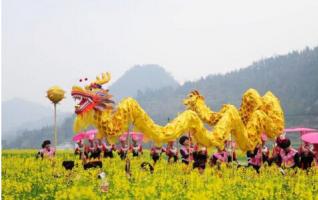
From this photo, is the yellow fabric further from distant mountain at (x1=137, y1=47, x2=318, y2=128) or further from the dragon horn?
distant mountain at (x1=137, y1=47, x2=318, y2=128)

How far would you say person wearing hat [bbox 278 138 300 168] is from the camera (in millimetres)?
11586

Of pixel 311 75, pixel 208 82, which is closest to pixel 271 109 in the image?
pixel 311 75

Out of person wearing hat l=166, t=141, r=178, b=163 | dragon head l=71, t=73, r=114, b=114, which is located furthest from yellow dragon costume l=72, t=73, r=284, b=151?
person wearing hat l=166, t=141, r=178, b=163

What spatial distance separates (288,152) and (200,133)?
2399 mm

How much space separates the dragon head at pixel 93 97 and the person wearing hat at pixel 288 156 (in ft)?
14.7

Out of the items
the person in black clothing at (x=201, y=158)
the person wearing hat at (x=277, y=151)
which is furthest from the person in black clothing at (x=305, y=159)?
the person in black clothing at (x=201, y=158)

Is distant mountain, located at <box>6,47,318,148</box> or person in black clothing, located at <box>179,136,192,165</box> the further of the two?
distant mountain, located at <box>6,47,318,148</box>

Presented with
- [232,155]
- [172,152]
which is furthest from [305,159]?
[172,152]

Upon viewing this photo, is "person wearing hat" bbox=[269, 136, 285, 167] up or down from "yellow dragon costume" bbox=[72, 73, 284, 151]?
down

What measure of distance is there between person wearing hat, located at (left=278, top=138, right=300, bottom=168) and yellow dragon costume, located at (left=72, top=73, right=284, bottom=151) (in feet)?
2.15

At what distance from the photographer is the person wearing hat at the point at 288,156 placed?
11.6m

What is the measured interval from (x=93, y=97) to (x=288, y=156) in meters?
4.93

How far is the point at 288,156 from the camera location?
11.8 meters

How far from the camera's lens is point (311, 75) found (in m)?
80.6
